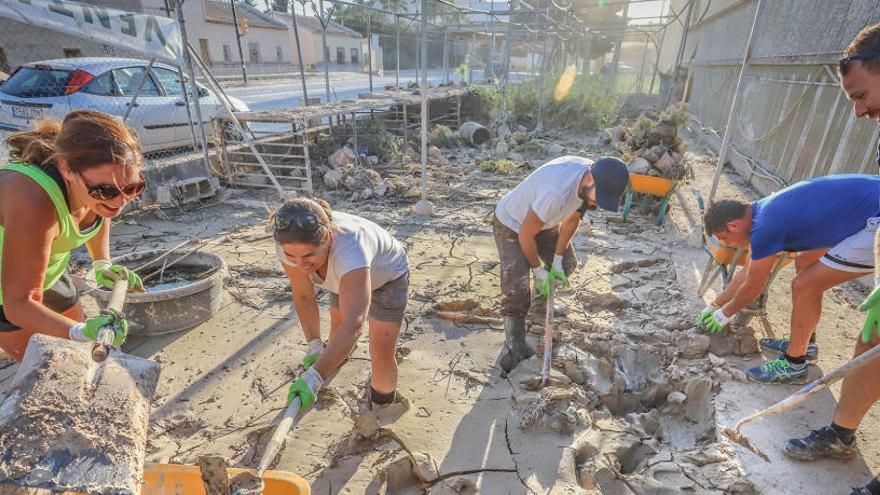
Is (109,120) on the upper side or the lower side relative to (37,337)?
upper

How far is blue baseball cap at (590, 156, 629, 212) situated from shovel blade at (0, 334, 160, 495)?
2334 mm

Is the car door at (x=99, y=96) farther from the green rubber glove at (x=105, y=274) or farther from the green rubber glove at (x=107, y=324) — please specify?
the green rubber glove at (x=107, y=324)

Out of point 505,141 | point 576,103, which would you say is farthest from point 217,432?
point 576,103

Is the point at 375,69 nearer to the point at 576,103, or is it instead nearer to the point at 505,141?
the point at 576,103

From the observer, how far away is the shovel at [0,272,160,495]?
122 centimetres

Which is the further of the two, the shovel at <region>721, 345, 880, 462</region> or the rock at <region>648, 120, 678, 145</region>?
the rock at <region>648, 120, 678, 145</region>

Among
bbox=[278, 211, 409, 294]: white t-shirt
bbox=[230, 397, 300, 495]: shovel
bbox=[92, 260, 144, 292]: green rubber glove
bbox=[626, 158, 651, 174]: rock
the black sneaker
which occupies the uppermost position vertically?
bbox=[278, 211, 409, 294]: white t-shirt

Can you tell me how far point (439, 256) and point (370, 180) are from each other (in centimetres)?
272

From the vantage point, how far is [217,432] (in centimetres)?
245

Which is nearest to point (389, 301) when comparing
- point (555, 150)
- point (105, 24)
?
point (105, 24)

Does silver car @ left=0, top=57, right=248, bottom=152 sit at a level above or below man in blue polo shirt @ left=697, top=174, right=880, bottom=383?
above

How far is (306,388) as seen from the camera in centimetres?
185

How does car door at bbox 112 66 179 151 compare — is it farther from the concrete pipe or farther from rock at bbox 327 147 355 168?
the concrete pipe

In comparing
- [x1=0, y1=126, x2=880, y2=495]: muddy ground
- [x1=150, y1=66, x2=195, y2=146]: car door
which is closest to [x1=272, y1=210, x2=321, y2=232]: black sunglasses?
[x1=0, y1=126, x2=880, y2=495]: muddy ground
